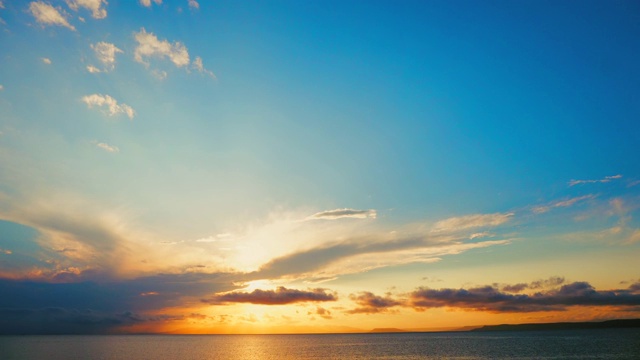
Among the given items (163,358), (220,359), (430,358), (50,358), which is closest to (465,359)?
(430,358)

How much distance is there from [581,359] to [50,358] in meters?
209

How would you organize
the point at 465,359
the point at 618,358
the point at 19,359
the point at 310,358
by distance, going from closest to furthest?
1. the point at 618,358
2. the point at 465,359
3. the point at 19,359
4. the point at 310,358

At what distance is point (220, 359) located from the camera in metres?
176

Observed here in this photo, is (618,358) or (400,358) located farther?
(400,358)

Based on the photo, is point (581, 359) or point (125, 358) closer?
point (581, 359)

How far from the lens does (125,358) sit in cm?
17562

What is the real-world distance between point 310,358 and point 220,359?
132 feet

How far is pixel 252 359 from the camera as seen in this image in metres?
176

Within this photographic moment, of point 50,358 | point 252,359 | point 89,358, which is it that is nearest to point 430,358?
point 252,359

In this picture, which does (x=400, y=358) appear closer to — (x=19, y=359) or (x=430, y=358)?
(x=430, y=358)

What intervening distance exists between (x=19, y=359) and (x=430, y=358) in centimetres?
16897

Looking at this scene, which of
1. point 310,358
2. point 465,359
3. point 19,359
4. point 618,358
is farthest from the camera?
point 310,358

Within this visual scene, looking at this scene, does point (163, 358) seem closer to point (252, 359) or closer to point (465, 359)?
point (252, 359)

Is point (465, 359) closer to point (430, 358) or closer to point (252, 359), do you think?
point (430, 358)
